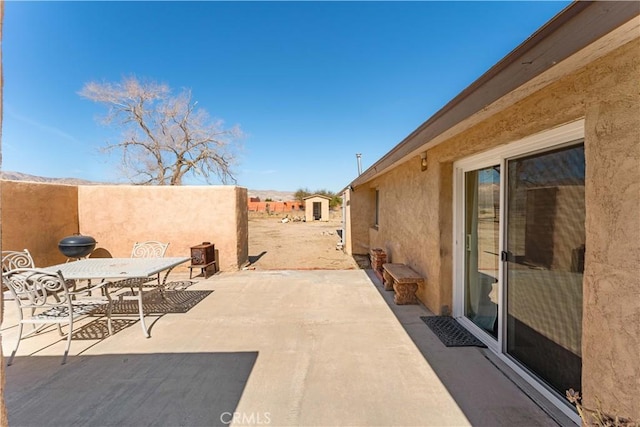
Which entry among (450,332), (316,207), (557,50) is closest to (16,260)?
(450,332)

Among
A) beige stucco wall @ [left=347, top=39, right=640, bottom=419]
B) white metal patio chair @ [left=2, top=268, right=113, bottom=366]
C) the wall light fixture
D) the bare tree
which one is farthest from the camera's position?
the bare tree

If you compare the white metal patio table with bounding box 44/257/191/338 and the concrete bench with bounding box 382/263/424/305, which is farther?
the concrete bench with bounding box 382/263/424/305

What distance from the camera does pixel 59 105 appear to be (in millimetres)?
16859

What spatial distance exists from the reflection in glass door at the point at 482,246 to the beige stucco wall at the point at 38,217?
8.72 metres

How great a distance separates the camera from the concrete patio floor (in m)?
2.36

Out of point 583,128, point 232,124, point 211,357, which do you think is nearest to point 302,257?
point 211,357

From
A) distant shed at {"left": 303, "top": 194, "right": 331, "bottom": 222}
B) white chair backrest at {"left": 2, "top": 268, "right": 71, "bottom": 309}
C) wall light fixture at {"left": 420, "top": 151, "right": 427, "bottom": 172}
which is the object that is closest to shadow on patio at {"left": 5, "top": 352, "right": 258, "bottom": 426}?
white chair backrest at {"left": 2, "top": 268, "right": 71, "bottom": 309}

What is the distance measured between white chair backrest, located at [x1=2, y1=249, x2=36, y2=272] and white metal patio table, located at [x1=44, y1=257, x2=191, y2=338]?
116 centimetres

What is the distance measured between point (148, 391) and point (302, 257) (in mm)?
8193

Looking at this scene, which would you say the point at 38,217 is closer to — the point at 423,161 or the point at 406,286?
the point at 406,286

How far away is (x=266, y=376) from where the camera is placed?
2895 mm

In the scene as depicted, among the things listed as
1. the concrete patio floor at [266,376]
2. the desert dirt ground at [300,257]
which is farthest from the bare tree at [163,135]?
the concrete patio floor at [266,376]

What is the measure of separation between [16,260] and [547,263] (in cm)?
820

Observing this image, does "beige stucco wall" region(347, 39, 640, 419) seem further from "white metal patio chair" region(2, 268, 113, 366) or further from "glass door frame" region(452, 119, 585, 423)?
"white metal patio chair" region(2, 268, 113, 366)
